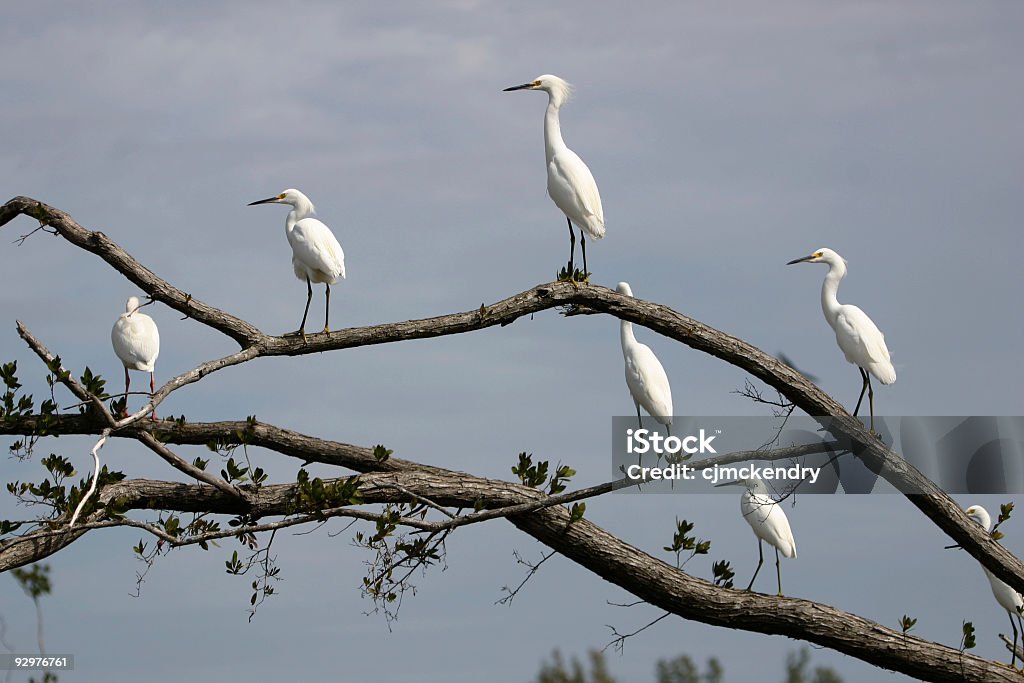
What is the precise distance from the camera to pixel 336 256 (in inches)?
387

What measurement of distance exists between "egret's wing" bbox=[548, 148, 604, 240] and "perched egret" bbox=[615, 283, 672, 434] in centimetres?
70

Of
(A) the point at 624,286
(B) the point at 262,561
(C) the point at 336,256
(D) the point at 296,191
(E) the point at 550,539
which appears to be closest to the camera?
(B) the point at 262,561

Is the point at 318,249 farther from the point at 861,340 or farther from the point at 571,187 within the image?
the point at 861,340

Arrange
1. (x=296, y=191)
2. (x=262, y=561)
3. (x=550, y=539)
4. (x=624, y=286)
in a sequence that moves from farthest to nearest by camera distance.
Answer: (x=296, y=191) → (x=624, y=286) → (x=550, y=539) → (x=262, y=561)

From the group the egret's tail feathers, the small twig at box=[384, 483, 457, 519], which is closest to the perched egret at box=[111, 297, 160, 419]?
the small twig at box=[384, 483, 457, 519]

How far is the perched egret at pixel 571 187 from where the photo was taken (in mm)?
9398

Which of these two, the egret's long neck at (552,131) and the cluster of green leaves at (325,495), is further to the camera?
the egret's long neck at (552,131)

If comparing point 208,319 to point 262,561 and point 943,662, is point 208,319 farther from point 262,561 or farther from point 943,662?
point 943,662

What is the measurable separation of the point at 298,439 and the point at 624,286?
2.71m

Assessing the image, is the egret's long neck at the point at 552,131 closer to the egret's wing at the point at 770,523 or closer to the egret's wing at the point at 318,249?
the egret's wing at the point at 318,249

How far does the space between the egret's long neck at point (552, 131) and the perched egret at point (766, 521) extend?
10.7 ft

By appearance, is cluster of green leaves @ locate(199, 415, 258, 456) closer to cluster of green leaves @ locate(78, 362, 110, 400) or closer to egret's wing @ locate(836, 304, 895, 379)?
cluster of green leaves @ locate(78, 362, 110, 400)

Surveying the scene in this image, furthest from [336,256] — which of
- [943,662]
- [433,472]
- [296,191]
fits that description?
[943,662]

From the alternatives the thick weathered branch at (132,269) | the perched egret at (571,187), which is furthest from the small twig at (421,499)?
the perched egret at (571,187)
